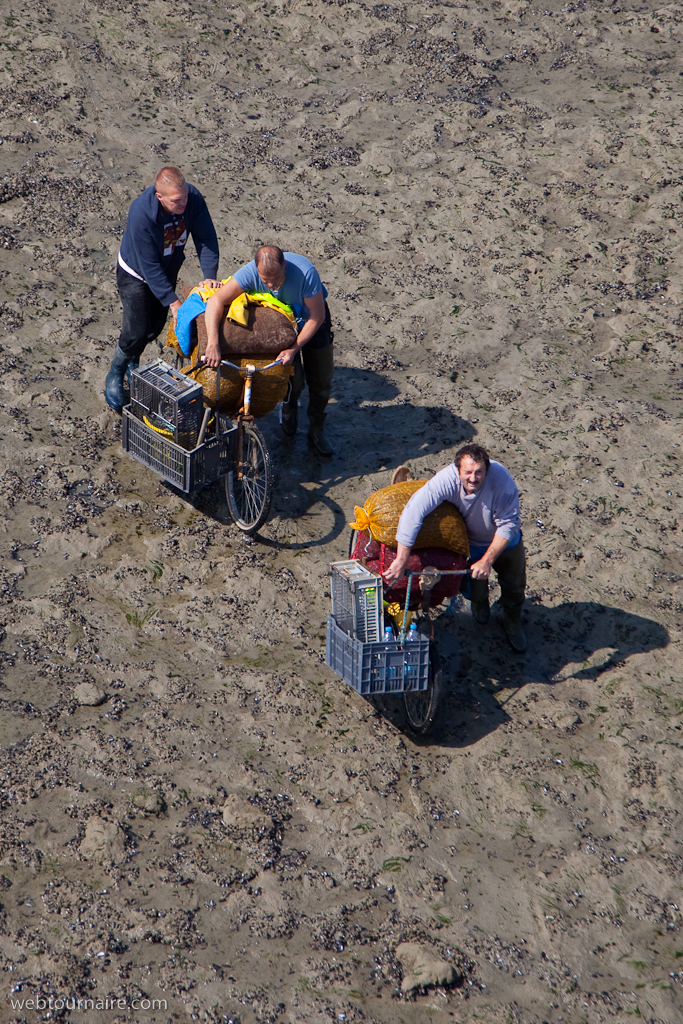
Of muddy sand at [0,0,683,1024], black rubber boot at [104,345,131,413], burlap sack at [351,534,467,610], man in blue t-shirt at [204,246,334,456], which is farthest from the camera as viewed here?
black rubber boot at [104,345,131,413]

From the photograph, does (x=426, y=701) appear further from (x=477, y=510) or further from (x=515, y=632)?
(x=477, y=510)

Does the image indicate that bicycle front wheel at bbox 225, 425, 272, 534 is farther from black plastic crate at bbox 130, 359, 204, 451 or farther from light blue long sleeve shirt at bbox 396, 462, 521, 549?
light blue long sleeve shirt at bbox 396, 462, 521, 549

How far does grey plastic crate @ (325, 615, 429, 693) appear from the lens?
4996 millimetres

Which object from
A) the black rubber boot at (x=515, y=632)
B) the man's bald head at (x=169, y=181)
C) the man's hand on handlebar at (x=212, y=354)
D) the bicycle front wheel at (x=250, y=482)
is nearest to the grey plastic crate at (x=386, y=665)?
the black rubber boot at (x=515, y=632)

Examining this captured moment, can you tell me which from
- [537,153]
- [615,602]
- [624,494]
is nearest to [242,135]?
[537,153]

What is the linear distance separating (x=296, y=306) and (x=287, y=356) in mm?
427

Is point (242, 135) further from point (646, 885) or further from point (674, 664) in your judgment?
point (646, 885)

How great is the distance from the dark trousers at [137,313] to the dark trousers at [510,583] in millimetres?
3366

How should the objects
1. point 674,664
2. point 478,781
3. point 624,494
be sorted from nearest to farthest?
point 478,781 < point 674,664 < point 624,494

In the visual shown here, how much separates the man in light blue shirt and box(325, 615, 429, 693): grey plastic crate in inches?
15.9

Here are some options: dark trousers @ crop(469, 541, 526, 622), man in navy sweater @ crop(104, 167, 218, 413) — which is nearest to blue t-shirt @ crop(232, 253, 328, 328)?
man in navy sweater @ crop(104, 167, 218, 413)

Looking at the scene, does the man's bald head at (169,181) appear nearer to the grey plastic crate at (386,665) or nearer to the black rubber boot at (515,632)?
the grey plastic crate at (386,665)

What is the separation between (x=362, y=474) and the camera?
746 cm

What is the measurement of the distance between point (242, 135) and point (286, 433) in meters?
4.86
